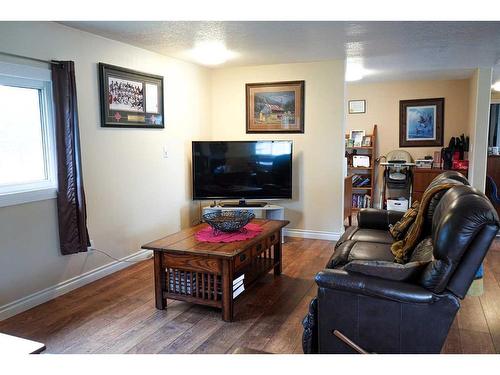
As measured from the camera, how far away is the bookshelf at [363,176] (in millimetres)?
6961

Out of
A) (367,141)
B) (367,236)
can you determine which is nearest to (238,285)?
(367,236)

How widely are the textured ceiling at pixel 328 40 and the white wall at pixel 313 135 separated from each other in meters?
0.22

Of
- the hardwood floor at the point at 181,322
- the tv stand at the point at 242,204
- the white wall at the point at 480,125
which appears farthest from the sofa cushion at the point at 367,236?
the white wall at the point at 480,125

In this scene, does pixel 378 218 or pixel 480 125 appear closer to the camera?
pixel 378 218

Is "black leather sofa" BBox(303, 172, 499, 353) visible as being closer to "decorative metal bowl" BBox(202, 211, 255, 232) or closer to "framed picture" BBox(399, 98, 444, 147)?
"decorative metal bowl" BBox(202, 211, 255, 232)

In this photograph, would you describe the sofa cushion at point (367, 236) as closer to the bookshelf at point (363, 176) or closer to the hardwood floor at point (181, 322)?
the hardwood floor at point (181, 322)

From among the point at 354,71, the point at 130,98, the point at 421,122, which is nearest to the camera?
the point at 130,98

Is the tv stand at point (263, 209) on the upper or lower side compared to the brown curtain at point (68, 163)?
lower

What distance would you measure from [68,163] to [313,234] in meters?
3.05

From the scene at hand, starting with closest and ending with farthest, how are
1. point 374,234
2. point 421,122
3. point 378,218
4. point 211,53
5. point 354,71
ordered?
1. point 374,234
2. point 378,218
3. point 211,53
4. point 354,71
5. point 421,122

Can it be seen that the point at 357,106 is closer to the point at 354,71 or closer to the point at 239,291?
the point at 354,71

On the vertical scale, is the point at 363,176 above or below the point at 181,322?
above

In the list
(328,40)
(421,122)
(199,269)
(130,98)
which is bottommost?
(199,269)

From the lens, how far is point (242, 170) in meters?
4.79
